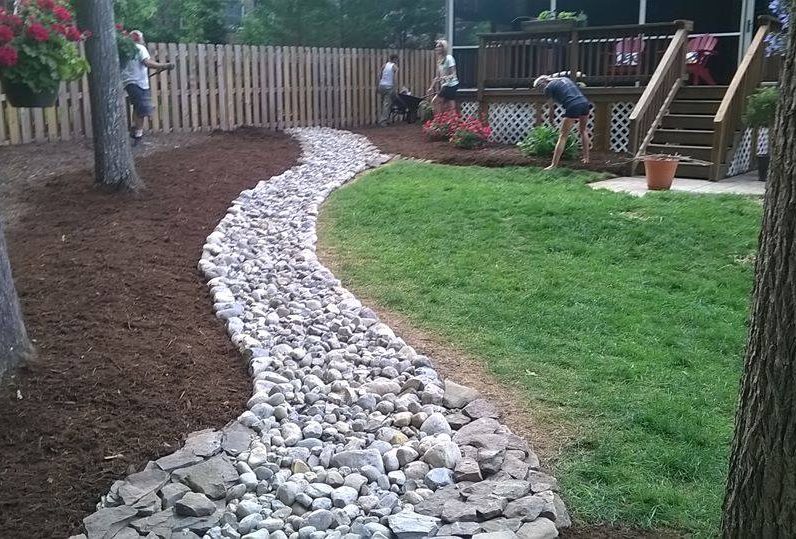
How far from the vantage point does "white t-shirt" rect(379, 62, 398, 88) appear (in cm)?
1612

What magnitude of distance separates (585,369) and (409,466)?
1.38 metres

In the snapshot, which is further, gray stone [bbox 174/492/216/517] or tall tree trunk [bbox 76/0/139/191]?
tall tree trunk [bbox 76/0/139/191]

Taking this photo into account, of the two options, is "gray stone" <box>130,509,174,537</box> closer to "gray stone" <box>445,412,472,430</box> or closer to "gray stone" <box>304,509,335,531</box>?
"gray stone" <box>304,509,335,531</box>

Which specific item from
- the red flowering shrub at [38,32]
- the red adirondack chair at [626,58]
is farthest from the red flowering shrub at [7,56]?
the red adirondack chair at [626,58]

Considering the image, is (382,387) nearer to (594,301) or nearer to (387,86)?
(594,301)

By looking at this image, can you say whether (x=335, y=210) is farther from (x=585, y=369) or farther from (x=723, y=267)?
(x=585, y=369)

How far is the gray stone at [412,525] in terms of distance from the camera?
2.83m

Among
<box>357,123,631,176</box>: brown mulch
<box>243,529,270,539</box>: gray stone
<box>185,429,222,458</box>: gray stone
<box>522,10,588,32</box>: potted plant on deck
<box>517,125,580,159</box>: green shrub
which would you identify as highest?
<box>522,10,588,32</box>: potted plant on deck

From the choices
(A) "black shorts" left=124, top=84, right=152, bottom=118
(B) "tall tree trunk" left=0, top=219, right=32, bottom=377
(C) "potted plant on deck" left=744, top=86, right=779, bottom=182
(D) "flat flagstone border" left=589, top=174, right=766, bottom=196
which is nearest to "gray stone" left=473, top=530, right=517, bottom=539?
(B) "tall tree trunk" left=0, top=219, right=32, bottom=377

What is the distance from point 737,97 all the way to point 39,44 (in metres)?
8.50

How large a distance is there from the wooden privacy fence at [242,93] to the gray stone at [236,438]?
828cm

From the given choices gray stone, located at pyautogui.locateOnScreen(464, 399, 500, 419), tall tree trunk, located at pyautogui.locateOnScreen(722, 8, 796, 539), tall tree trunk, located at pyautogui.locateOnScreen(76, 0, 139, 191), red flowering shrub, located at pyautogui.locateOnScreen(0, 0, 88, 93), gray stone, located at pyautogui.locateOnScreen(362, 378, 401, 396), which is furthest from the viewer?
tall tree trunk, located at pyautogui.locateOnScreen(76, 0, 139, 191)

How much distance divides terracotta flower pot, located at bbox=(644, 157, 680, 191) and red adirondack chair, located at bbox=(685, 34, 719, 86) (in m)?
4.82

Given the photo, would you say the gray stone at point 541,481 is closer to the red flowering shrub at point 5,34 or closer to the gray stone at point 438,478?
the gray stone at point 438,478
